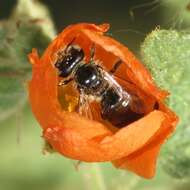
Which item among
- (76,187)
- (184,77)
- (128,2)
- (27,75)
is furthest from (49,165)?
(184,77)

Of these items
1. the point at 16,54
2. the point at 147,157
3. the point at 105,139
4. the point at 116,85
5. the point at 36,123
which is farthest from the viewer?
the point at 36,123

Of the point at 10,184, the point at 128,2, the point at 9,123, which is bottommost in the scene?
Result: the point at 10,184

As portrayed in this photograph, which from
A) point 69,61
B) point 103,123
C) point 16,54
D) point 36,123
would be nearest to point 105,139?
point 103,123

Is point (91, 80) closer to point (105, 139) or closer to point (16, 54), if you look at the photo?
point (105, 139)

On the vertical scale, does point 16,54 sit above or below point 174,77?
below

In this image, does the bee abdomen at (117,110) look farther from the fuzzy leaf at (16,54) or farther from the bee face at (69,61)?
the fuzzy leaf at (16,54)

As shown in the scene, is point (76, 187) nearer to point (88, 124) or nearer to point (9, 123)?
point (9, 123)
